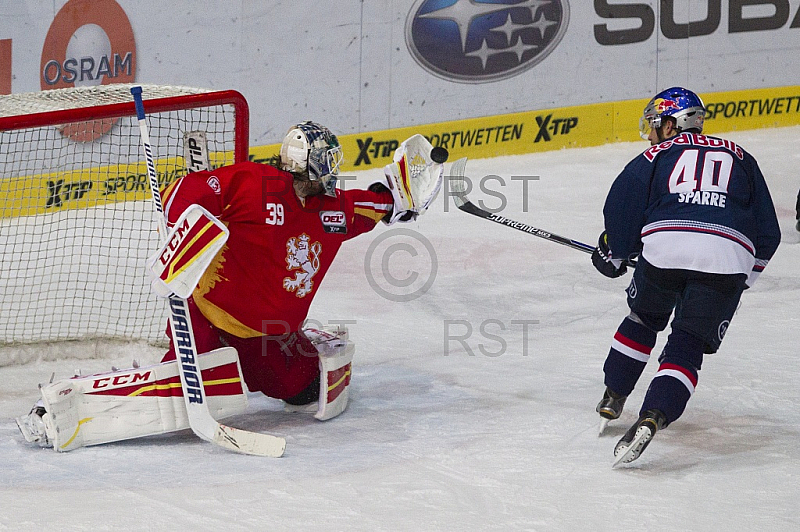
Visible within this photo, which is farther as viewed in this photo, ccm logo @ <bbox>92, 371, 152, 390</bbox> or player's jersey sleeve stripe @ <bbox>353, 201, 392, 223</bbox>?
player's jersey sleeve stripe @ <bbox>353, 201, 392, 223</bbox>

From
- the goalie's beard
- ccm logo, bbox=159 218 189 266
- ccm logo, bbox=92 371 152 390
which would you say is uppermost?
the goalie's beard

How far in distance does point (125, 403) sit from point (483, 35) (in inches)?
182

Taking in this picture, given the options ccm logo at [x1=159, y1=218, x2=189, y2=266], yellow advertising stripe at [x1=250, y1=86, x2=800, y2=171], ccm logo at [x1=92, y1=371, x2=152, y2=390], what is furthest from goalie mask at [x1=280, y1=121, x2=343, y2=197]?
yellow advertising stripe at [x1=250, y1=86, x2=800, y2=171]

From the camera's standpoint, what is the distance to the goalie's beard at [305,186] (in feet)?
8.97

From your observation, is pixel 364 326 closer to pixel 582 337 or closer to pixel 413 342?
pixel 413 342

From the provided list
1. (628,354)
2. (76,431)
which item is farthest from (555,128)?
(76,431)

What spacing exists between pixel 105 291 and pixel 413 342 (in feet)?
4.55

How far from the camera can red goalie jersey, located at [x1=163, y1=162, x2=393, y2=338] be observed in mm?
2670

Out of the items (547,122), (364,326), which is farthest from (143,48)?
(364,326)

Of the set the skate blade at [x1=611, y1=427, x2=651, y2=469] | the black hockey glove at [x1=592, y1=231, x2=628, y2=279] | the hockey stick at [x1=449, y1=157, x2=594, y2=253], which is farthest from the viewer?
the hockey stick at [x1=449, y1=157, x2=594, y2=253]

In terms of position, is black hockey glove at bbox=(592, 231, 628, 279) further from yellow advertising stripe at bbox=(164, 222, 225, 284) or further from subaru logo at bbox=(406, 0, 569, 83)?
subaru logo at bbox=(406, 0, 569, 83)

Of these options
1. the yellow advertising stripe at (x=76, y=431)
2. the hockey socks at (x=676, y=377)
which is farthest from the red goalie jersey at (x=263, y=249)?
the hockey socks at (x=676, y=377)

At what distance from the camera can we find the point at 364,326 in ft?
12.9

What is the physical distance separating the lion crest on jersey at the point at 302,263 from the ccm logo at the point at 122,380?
474mm
